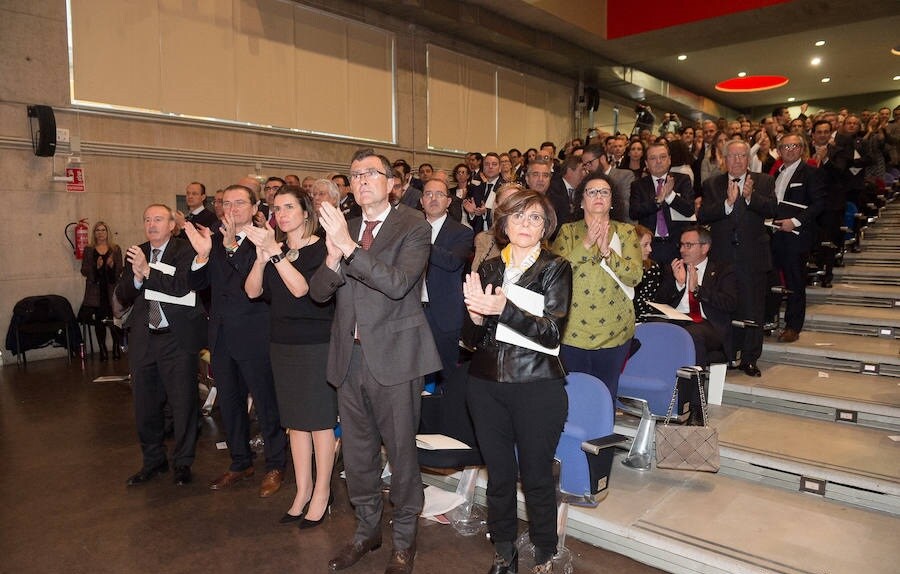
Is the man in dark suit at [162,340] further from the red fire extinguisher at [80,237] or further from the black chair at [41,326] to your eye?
the red fire extinguisher at [80,237]

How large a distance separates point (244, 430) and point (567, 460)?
199 centimetres

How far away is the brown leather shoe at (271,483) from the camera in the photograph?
3371 millimetres

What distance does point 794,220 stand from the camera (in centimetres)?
487

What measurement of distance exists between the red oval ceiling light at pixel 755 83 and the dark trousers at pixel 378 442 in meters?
17.9

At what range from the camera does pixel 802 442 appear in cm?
346

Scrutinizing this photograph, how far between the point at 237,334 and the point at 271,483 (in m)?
0.88

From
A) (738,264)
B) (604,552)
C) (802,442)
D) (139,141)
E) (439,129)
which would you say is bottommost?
(604,552)

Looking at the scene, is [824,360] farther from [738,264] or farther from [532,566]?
[532,566]

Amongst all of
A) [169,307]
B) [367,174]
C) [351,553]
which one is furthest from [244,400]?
[367,174]

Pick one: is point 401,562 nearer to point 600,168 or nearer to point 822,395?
point 822,395

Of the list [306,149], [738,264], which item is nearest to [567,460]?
[738,264]

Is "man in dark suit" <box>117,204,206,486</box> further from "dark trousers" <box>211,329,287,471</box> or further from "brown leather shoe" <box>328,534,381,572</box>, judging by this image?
"brown leather shoe" <box>328,534,381,572</box>

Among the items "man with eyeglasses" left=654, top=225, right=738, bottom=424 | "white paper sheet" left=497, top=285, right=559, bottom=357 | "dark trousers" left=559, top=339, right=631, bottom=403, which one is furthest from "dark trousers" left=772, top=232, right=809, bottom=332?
"white paper sheet" left=497, top=285, right=559, bottom=357

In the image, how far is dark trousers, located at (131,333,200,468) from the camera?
3.51 metres
